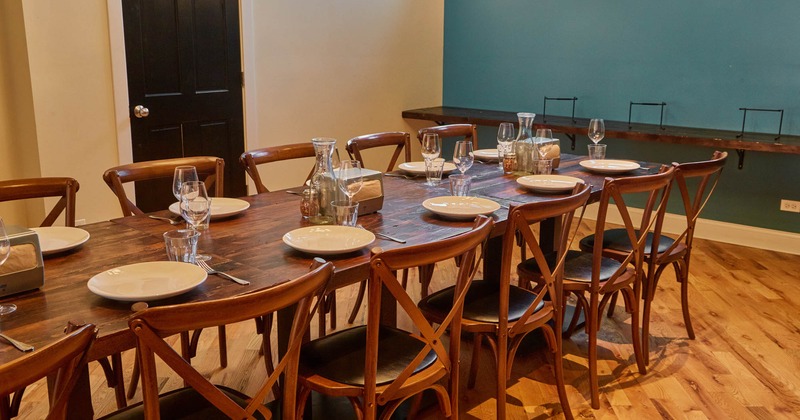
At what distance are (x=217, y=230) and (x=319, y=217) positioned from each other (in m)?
0.32

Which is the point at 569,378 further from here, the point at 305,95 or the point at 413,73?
the point at 413,73

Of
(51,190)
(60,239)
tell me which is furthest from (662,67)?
(60,239)

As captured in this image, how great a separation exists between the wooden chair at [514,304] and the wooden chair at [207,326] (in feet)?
2.40

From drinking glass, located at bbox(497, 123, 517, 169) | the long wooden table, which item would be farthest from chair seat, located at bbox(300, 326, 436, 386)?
drinking glass, located at bbox(497, 123, 517, 169)

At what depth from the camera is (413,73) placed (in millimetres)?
6055

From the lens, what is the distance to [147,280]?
1.72 meters

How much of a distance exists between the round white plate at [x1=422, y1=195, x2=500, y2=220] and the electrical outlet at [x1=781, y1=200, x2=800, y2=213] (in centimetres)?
301

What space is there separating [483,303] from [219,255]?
3.01ft

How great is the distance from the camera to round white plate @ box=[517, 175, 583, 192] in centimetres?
276

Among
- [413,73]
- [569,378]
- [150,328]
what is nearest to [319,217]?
[150,328]

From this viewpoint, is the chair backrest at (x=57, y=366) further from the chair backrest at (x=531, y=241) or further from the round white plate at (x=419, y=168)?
the round white plate at (x=419, y=168)

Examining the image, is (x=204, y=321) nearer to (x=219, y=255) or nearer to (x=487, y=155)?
(x=219, y=255)

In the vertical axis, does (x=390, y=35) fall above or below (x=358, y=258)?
above

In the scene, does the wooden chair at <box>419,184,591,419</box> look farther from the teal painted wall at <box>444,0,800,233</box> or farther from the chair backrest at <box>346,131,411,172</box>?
the teal painted wall at <box>444,0,800,233</box>
